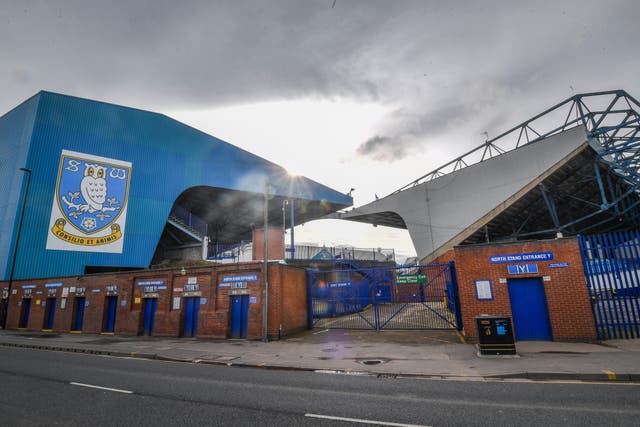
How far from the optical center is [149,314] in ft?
71.9

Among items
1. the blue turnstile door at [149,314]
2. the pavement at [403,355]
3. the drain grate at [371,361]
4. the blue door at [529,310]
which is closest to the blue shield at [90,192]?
the blue turnstile door at [149,314]

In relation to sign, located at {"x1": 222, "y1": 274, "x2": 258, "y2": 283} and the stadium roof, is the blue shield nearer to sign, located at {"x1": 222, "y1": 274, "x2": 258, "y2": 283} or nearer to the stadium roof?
sign, located at {"x1": 222, "y1": 274, "x2": 258, "y2": 283}

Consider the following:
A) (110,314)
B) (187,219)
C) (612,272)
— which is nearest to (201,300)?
(110,314)

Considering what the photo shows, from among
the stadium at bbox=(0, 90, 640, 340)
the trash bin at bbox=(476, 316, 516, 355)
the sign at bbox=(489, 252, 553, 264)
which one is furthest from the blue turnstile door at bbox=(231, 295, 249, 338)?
the sign at bbox=(489, 252, 553, 264)

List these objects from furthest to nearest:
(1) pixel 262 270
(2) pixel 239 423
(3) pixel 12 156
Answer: (3) pixel 12 156, (1) pixel 262 270, (2) pixel 239 423

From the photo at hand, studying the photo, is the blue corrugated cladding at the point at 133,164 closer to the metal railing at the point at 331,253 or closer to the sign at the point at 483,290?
the metal railing at the point at 331,253

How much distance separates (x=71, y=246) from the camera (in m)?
30.1

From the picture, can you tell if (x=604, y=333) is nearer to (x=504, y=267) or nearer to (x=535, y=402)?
(x=504, y=267)

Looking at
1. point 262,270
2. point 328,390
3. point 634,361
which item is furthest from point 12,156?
point 634,361

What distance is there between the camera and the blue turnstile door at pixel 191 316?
786 inches

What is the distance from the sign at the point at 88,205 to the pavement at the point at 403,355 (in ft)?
46.8

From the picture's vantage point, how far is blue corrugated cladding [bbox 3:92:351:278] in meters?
29.3

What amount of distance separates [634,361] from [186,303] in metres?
20.7

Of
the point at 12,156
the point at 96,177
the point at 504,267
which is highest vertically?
the point at 12,156
